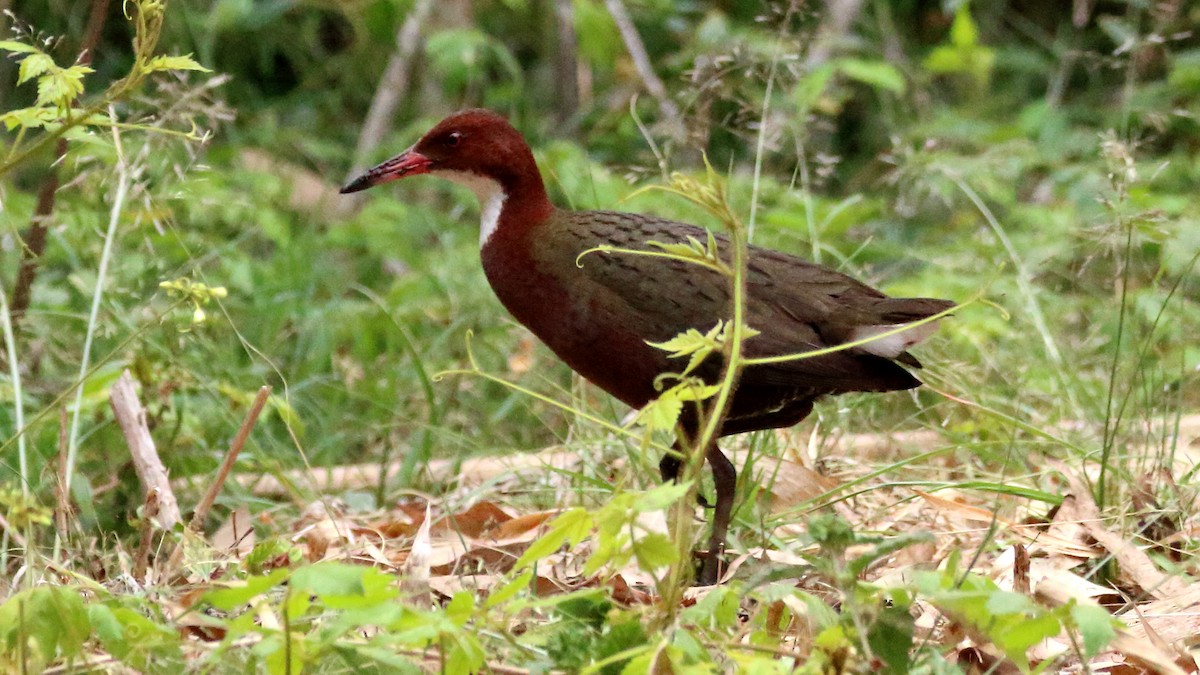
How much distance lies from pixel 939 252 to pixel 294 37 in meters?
3.79

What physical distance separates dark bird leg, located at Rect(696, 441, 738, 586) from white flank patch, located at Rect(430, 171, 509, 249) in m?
0.82

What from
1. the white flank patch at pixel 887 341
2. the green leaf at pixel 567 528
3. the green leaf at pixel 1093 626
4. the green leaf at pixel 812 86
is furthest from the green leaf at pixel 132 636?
the green leaf at pixel 812 86

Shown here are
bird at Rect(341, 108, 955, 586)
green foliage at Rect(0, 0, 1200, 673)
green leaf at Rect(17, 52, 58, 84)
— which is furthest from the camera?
bird at Rect(341, 108, 955, 586)

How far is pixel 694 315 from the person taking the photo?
10.3ft

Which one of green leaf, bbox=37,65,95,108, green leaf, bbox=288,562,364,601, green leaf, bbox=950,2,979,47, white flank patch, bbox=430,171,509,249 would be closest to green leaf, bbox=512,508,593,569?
green leaf, bbox=288,562,364,601

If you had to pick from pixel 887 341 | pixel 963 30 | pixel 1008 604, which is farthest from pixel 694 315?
pixel 963 30

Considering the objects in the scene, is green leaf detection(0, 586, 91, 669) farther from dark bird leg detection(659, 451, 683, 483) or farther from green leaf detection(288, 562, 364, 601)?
dark bird leg detection(659, 451, 683, 483)

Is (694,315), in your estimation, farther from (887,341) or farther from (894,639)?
(894,639)

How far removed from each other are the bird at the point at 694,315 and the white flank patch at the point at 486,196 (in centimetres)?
10

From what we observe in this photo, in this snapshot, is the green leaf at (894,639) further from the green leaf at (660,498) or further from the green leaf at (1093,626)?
the green leaf at (660,498)

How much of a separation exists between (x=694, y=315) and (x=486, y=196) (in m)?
0.69

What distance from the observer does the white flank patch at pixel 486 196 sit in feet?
11.4

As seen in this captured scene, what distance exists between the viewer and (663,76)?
7129 millimetres

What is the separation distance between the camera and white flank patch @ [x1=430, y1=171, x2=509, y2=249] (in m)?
3.47
